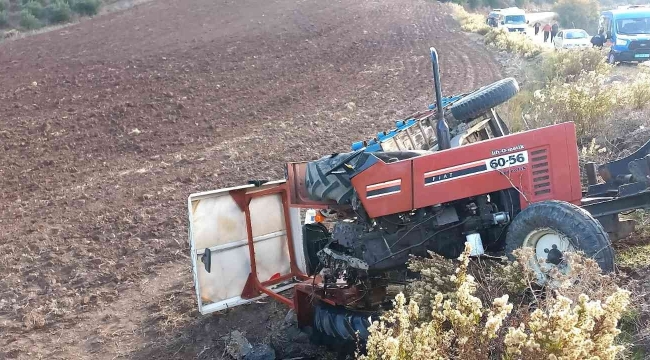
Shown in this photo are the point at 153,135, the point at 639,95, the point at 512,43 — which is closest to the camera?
the point at 639,95

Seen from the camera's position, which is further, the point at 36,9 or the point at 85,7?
the point at 85,7

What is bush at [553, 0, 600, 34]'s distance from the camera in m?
48.1

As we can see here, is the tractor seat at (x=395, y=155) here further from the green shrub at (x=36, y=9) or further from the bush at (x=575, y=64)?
the green shrub at (x=36, y=9)

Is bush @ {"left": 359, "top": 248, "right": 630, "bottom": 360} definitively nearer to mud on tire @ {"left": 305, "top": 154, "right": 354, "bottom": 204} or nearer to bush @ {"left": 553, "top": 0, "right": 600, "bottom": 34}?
mud on tire @ {"left": 305, "top": 154, "right": 354, "bottom": 204}

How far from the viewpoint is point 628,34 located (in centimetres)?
1859

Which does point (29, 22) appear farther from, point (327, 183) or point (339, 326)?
point (339, 326)

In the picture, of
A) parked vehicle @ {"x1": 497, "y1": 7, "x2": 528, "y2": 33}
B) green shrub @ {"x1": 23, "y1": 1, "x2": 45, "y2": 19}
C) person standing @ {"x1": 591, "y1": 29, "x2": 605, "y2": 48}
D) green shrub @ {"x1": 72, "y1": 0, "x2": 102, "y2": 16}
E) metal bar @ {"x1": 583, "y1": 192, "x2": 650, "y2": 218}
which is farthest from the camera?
parked vehicle @ {"x1": 497, "y1": 7, "x2": 528, "y2": 33}

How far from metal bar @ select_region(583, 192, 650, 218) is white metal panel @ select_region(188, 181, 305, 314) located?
2.72 metres

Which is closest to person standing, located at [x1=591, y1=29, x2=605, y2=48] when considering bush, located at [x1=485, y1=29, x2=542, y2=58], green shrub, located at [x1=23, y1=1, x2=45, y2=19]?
bush, located at [x1=485, y1=29, x2=542, y2=58]

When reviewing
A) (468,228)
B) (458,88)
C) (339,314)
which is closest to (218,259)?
(339,314)

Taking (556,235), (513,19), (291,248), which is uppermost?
(513,19)

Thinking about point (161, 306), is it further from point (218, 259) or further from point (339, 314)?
point (339, 314)

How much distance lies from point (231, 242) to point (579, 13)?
161 feet

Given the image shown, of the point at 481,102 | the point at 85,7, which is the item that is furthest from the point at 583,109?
the point at 85,7
